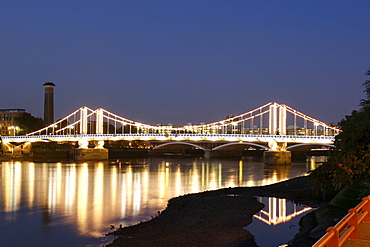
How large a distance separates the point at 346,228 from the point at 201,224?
28.1 ft

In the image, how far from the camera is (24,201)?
846 inches

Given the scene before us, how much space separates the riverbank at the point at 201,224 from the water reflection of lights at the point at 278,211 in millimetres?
376

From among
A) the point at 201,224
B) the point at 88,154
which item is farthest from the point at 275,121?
the point at 201,224

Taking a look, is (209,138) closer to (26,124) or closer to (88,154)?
(88,154)

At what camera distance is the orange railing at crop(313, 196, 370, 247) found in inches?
158

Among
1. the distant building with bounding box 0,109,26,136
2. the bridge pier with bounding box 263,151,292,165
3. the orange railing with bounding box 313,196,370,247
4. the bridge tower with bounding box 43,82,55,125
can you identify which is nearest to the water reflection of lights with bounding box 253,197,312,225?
the orange railing with bounding box 313,196,370,247

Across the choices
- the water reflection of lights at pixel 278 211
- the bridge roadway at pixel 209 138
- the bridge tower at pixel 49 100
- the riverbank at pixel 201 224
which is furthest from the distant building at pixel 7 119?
the water reflection of lights at pixel 278 211

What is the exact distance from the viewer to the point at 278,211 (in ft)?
51.9

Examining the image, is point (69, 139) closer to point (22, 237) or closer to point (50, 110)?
point (50, 110)

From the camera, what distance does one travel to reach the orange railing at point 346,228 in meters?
4.01

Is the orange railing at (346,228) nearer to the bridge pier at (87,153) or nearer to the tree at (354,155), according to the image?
the tree at (354,155)

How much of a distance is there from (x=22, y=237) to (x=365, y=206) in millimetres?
10701

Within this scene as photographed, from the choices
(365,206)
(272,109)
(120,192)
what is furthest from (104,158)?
(365,206)

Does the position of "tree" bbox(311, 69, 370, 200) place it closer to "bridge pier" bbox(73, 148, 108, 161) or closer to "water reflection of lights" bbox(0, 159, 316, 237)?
"water reflection of lights" bbox(0, 159, 316, 237)
